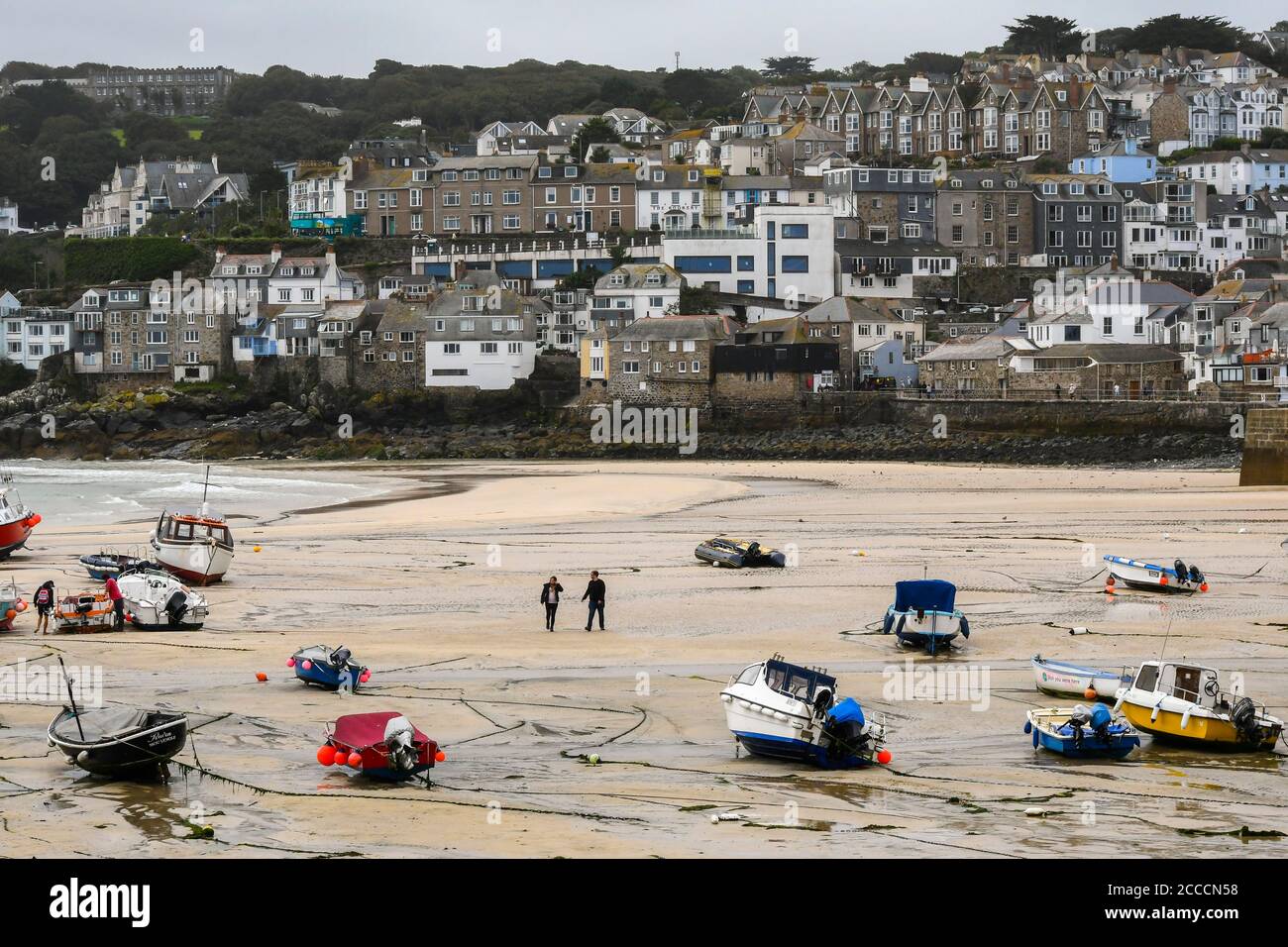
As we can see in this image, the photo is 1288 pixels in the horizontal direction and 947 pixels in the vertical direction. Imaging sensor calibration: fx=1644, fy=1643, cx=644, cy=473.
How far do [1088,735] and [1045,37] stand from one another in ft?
407

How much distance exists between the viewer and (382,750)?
13977 mm

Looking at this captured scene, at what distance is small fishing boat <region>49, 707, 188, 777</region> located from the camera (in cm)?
1384

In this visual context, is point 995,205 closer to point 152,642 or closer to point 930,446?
point 930,446

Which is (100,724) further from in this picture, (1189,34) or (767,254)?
(1189,34)

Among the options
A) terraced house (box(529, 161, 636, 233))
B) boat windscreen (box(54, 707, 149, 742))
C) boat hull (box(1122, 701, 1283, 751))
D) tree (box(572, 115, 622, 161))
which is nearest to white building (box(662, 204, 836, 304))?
terraced house (box(529, 161, 636, 233))

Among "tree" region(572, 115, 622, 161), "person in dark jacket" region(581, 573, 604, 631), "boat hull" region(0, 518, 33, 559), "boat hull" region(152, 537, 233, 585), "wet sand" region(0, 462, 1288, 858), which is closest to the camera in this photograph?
"wet sand" region(0, 462, 1288, 858)

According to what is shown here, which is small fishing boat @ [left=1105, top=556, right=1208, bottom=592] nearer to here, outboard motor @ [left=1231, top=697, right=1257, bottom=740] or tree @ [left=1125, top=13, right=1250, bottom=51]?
outboard motor @ [left=1231, top=697, right=1257, bottom=740]

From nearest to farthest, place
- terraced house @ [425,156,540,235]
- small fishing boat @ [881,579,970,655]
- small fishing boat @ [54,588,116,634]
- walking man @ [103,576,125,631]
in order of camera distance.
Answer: small fishing boat @ [881,579,970,655], small fishing boat @ [54,588,116,634], walking man @ [103,576,125,631], terraced house @ [425,156,540,235]

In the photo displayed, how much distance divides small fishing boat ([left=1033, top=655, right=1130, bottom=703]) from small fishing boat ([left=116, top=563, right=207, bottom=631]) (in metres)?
11.5

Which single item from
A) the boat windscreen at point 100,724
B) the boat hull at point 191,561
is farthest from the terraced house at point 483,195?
the boat windscreen at point 100,724

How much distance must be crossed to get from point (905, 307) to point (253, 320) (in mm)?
29179

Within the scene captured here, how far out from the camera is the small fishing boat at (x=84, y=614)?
2216 centimetres

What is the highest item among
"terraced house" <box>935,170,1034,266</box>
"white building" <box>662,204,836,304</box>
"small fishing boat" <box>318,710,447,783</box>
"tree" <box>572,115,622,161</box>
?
"tree" <box>572,115,622,161</box>
